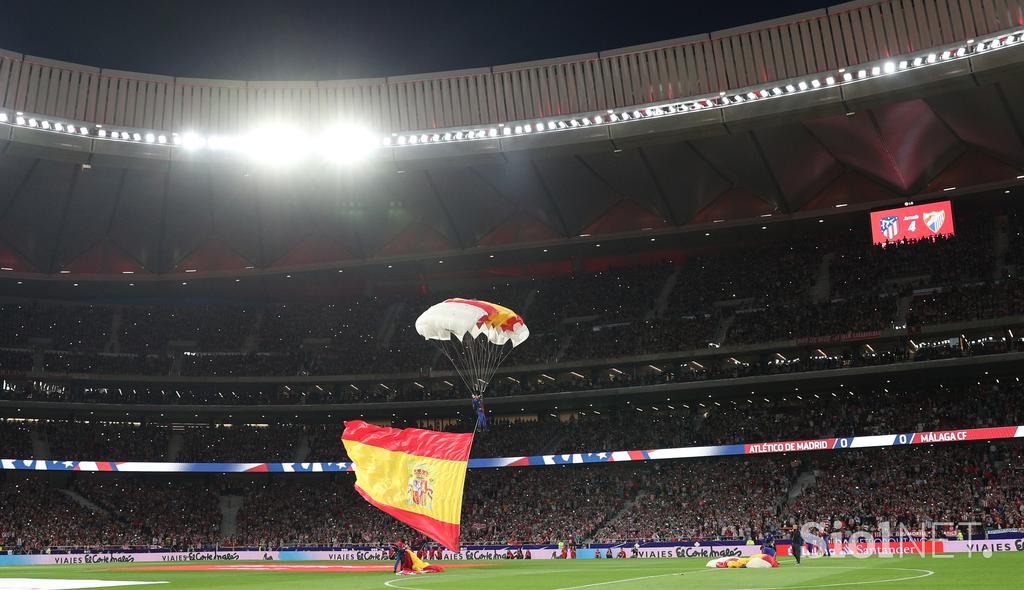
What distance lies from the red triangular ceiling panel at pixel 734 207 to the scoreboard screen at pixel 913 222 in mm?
6001

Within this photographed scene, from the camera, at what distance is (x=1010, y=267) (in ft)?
164

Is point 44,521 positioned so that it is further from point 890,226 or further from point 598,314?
point 890,226

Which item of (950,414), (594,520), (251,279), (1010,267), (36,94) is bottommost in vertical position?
(594,520)

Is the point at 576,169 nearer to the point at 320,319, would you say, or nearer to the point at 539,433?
the point at 539,433

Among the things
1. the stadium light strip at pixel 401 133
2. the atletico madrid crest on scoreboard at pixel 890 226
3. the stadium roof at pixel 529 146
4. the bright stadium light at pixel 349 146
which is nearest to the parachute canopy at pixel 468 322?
the stadium roof at pixel 529 146

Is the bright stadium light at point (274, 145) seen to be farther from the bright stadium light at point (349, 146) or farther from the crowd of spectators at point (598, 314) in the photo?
the crowd of spectators at point (598, 314)

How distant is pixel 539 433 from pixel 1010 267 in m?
29.0

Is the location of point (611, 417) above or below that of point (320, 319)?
below

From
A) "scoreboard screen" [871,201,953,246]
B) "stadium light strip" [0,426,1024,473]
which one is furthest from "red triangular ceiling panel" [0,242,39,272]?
"scoreboard screen" [871,201,953,246]

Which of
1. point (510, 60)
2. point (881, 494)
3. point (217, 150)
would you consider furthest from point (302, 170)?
point (881, 494)

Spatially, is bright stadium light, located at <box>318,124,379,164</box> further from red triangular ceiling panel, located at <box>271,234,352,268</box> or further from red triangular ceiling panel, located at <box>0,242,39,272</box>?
red triangular ceiling panel, located at <box>0,242,39,272</box>

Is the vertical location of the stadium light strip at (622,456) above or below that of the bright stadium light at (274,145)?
below

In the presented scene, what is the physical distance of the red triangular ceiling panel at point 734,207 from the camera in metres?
50.6

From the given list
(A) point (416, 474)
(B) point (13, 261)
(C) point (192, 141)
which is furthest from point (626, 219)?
(B) point (13, 261)
